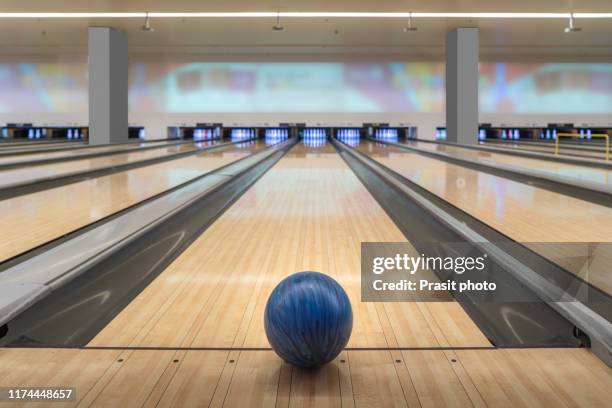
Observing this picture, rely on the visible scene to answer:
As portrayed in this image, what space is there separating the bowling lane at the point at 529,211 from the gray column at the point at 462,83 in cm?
446

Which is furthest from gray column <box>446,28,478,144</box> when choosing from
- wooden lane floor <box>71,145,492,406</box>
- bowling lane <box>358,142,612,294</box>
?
wooden lane floor <box>71,145,492,406</box>

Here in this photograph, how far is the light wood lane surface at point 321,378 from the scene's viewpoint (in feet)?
3.95

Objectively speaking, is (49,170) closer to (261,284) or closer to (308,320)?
(261,284)

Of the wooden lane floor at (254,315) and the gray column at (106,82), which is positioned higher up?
the gray column at (106,82)

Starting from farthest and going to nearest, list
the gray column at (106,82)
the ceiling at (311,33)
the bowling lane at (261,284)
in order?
the gray column at (106,82), the ceiling at (311,33), the bowling lane at (261,284)

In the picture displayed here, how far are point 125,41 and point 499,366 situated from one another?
940 centimetres

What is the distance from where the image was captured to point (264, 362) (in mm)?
1398

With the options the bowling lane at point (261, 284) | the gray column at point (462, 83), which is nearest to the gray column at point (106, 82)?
the gray column at point (462, 83)

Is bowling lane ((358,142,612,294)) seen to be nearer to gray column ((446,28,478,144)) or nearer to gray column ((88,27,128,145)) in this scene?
gray column ((446,28,478,144))

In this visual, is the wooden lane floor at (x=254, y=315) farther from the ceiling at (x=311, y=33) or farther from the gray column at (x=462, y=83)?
the gray column at (x=462, y=83)

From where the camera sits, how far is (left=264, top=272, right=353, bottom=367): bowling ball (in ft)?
4.15

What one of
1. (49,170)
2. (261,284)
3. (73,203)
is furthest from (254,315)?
(49,170)

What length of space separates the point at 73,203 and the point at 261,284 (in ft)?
6.35

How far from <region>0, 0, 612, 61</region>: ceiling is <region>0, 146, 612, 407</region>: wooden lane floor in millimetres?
5889
